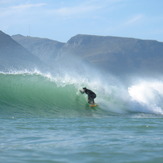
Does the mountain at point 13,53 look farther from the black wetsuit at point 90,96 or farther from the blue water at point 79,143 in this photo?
the blue water at point 79,143

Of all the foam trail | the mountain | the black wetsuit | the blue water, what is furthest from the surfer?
the mountain

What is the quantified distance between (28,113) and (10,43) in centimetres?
16734

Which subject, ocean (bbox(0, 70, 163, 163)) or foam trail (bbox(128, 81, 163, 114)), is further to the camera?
foam trail (bbox(128, 81, 163, 114))

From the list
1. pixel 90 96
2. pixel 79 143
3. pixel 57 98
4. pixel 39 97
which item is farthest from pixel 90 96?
pixel 79 143

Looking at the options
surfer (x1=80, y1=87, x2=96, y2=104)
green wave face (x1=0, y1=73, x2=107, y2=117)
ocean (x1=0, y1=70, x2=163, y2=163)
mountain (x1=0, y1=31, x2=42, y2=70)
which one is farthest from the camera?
mountain (x1=0, y1=31, x2=42, y2=70)

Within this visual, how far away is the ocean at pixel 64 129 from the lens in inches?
320

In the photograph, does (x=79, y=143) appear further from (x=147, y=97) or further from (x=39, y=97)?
(x=147, y=97)

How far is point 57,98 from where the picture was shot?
72.5 ft

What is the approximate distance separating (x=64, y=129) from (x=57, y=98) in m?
10.4

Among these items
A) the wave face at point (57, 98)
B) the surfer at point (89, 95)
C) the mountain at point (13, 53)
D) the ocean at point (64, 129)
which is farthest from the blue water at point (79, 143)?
the mountain at point (13, 53)

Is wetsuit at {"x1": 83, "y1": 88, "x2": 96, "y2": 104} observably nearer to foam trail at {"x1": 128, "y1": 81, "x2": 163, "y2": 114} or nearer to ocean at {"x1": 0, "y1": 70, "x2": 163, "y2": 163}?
ocean at {"x1": 0, "y1": 70, "x2": 163, "y2": 163}

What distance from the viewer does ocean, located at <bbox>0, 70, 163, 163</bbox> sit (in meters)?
8.13

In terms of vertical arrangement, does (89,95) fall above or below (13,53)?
below

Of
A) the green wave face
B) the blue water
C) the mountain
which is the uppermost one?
the mountain
